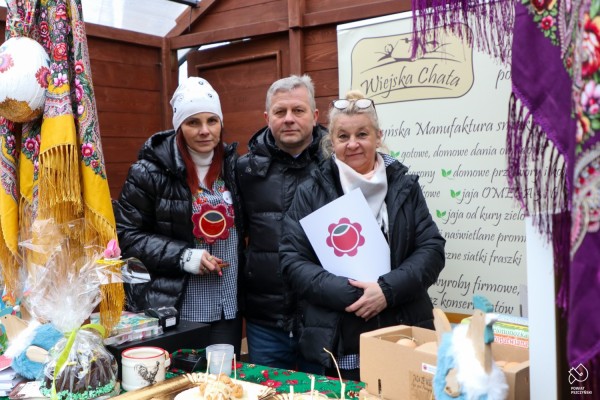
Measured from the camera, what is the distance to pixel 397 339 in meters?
1.22

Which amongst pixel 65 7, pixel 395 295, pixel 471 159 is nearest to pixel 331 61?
pixel 471 159

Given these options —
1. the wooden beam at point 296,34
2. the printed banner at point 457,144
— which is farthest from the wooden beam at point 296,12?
the printed banner at point 457,144

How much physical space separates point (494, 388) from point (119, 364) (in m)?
0.96

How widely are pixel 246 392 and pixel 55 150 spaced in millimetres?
943

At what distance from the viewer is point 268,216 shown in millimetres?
2062

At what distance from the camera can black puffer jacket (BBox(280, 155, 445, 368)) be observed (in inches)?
61.6

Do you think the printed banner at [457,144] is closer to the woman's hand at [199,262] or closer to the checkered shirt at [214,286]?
the checkered shirt at [214,286]

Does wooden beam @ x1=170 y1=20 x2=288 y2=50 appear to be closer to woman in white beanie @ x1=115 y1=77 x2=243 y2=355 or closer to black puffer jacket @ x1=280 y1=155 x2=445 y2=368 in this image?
woman in white beanie @ x1=115 y1=77 x2=243 y2=355

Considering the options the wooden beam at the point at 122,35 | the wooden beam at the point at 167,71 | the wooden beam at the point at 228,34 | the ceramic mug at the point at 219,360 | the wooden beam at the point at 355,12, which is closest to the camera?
the ceramic mug at the point at 219,360

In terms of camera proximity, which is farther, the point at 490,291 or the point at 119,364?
the point at 490,291

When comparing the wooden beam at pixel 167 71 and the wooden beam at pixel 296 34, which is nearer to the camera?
the wooden beam at pixel 296 34

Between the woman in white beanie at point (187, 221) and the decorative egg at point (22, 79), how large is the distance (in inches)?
19.0

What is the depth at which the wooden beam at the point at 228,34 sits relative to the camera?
10.2 feet

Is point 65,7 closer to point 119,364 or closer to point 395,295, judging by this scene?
point 119,364
